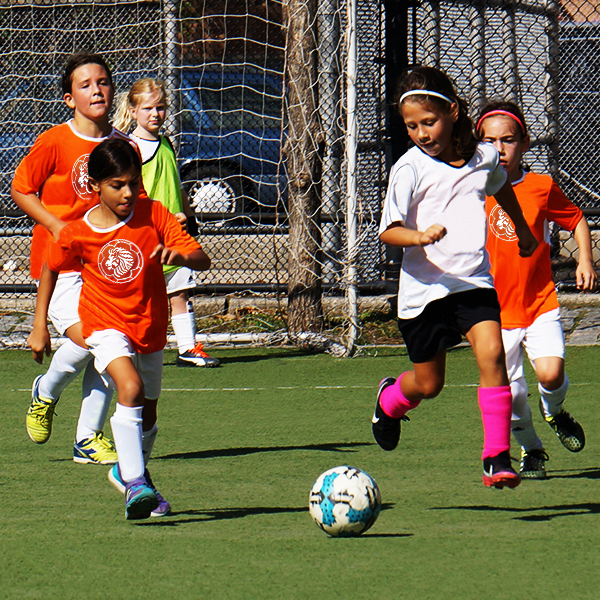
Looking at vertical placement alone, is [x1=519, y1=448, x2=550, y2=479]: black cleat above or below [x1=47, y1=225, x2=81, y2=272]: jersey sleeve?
below

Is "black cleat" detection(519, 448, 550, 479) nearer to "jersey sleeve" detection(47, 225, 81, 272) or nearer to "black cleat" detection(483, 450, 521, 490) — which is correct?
"black cleat" detection(483, 450, 521, 490)

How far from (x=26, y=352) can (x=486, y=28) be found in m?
5.18

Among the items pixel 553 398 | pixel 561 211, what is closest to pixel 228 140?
pixel 561 211

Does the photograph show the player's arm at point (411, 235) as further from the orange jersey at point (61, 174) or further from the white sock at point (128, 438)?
the orange jersey at point (61, 174)

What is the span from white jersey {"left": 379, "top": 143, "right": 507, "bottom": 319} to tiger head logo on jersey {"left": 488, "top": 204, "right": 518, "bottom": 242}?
0.65 metres

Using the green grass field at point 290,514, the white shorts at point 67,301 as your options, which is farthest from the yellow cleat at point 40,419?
the white shorts at point 67,301

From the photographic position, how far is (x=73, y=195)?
4.96 metres

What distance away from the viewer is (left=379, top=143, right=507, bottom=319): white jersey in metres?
3.95

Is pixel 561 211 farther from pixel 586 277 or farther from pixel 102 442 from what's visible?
pixel 102 442

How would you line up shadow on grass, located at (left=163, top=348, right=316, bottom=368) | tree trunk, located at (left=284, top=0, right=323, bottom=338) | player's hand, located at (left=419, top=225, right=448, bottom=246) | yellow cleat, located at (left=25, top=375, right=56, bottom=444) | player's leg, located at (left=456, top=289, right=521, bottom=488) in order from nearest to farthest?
player's hand, located at (left=419, top=225, right=448, bottom=246)
player's leg, located at (left=456, top=289, right=521, bottom=488)
yellow cleat, located at (left=25, top=375, right=56, bottom=444)
shadow on grass, located at (left=163, top=348, right=316, bottom=368)
tree trunk, located at (left=284, top=0, right=323, bottom=338)

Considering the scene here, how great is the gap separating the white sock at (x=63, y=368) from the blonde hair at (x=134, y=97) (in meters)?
1.95

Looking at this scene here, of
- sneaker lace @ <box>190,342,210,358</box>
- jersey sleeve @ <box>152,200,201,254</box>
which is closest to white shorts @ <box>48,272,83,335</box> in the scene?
jersey sleeve @ <box>152,200,201,254</box>

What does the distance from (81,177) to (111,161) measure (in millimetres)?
977

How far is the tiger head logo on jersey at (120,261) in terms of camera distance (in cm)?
410
